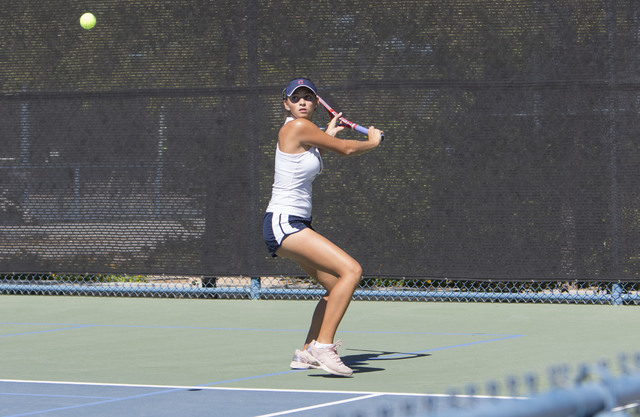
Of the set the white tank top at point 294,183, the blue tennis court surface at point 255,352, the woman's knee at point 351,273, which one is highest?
the white tank top at point 294,183

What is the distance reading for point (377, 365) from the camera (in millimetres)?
6188

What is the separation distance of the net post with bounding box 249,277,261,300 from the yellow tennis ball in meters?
2.63

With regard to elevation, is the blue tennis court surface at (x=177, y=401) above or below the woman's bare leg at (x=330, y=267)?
below

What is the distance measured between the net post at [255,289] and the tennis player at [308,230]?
3.96 m

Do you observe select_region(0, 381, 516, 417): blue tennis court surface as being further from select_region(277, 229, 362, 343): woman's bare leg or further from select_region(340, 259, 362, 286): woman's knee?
select_region(340, 259, 362, 286): woman's knee

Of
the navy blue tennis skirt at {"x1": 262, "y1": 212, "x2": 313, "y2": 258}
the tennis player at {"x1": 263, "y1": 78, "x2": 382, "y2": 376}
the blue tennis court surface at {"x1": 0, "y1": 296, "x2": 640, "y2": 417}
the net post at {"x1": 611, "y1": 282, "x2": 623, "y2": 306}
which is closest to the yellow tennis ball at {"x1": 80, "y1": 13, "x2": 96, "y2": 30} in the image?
the blue tennis court surface at {"x1": 0, "y1": 296, "x2": 640, "y2": 417}

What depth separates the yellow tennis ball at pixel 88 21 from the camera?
10.1 m

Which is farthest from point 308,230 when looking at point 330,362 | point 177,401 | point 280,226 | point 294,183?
point 177,401

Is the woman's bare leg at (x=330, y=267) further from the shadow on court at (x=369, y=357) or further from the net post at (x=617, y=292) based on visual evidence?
the net post at (x=617, y=292)

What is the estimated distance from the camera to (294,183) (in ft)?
19.3

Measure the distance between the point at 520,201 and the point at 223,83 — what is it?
2.69 m

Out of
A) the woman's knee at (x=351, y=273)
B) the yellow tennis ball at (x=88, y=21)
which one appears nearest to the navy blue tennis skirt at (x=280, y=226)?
the woman's knee at (x=351, y=273)

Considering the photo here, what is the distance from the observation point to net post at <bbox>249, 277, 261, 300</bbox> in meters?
9.98

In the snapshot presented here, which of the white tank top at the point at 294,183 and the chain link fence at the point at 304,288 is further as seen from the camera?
the chain link fence at the point at 304,288
